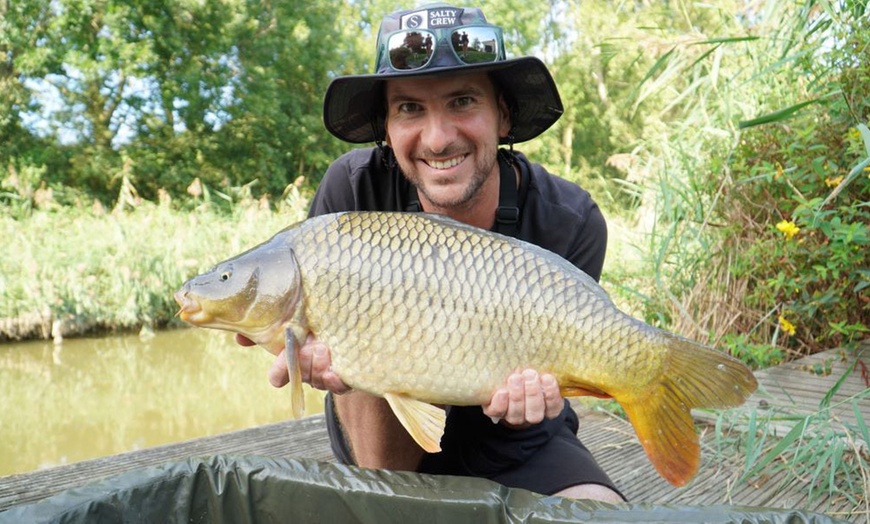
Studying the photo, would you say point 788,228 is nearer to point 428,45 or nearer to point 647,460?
point 647,460

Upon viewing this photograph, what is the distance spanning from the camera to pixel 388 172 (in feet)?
5.77

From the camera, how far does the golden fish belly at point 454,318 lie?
1201mm

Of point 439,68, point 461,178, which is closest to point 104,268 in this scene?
point 461,178

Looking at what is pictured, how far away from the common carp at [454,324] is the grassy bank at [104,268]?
15.5ft

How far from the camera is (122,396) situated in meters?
4.42

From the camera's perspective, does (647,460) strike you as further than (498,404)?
Yes

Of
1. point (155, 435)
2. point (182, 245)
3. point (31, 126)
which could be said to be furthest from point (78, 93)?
point (155, 435)

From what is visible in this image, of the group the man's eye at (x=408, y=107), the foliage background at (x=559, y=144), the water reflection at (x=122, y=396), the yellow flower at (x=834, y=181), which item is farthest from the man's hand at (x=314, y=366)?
the water reflection at (x=122, y=396)

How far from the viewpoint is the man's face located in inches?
60.9

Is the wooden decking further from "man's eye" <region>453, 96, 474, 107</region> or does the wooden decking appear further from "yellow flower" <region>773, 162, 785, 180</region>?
"man's eye" <region>453, 96, 474, 107</region>

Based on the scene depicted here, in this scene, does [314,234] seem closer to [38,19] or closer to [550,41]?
[38,19]

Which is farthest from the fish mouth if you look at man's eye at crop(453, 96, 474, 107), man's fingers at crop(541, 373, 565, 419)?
man's eye at crop(453, 96, 474, 107)

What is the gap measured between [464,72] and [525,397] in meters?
0.64

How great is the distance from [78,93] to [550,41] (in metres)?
11.9
